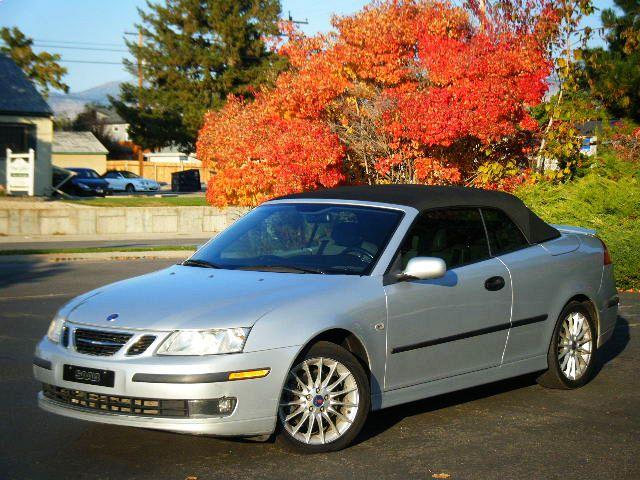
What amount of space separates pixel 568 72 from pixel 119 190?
42.3 m

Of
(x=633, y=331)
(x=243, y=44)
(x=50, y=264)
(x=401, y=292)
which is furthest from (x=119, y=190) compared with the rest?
(x=401, y=292)

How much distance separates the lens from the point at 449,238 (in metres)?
7.45

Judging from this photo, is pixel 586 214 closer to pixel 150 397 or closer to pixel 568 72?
pixel 568 72

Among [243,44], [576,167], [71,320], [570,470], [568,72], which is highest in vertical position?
[243,44]

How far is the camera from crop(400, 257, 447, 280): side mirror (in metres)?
6.61

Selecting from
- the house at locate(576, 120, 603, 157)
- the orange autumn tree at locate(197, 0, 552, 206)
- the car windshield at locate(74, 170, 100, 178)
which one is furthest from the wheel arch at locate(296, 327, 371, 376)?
the car windshield at locate(74, 170, 100, 178)

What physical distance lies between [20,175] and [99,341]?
3346cm

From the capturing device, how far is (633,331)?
37.0 ft

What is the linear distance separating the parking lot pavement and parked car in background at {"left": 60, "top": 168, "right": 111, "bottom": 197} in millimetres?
46426

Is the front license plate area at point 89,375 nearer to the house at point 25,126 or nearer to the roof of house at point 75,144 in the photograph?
the house at point 25,126

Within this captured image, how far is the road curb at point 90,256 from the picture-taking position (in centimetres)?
2236

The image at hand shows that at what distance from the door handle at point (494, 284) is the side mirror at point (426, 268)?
798 mm

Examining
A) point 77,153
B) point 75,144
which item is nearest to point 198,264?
point 77,153

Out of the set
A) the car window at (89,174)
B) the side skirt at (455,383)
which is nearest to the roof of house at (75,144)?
the car window at (89,174)
